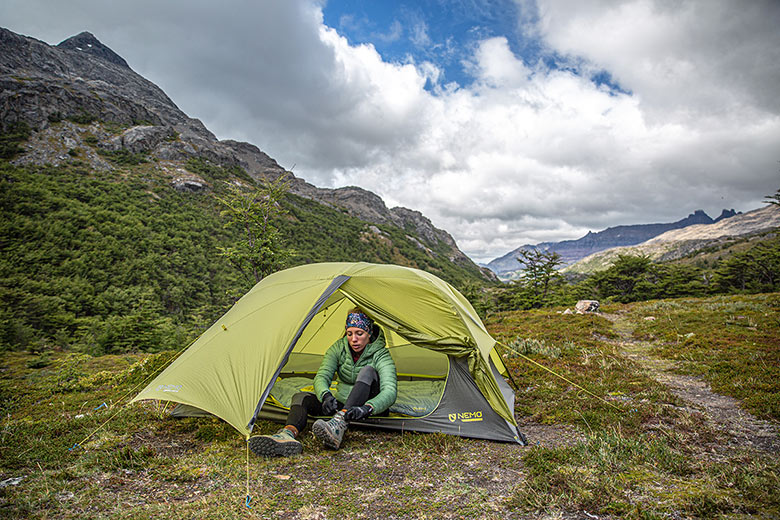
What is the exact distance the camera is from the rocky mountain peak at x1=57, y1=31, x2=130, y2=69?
156 m

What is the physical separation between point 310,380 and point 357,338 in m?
2.03

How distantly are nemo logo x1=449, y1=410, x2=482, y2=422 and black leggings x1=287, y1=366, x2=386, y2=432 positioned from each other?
1264mm

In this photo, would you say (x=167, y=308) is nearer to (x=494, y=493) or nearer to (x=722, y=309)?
(x=494, y=493)

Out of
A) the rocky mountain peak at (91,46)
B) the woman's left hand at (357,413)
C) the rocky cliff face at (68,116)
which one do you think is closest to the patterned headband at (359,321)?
the woman's left hand at (357,413)

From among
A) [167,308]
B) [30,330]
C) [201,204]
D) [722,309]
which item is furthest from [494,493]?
[201,204]

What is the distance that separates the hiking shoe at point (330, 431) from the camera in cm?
428

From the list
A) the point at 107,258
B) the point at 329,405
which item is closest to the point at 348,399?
the point at 329,405

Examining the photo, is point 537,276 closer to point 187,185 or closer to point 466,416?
point 466,416

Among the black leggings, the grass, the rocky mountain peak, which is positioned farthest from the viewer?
the rocky mountain peak

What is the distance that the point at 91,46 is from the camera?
6388 inches

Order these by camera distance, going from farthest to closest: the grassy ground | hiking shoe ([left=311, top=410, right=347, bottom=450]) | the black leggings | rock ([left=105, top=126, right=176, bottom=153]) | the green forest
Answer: rock ([left=105, top=126, right=176, bottom=153])
the green forest
the black leggings
hiking shoe ([left=311, top=410, right=347, bottom=450])
the grassy ground

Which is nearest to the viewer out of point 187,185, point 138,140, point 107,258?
point 107,258

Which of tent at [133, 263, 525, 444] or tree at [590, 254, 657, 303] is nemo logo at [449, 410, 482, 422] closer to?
tent at [133, 263, 525, 444]

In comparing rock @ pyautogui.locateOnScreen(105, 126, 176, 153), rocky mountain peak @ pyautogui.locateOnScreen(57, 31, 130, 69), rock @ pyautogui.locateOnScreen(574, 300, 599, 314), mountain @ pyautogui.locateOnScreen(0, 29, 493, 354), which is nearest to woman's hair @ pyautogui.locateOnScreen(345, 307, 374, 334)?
mountain @ pyautogui.locateOnScreen(0, 29, 493, 354)
